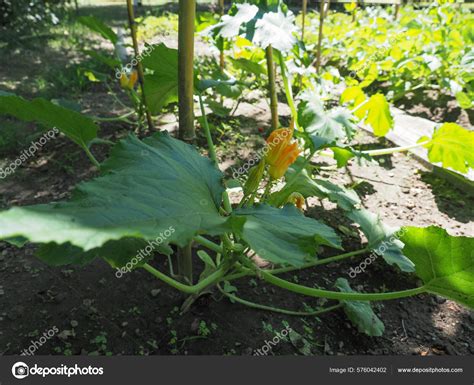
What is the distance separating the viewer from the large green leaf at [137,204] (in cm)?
66

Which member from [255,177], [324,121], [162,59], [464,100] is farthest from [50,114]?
[464,100]

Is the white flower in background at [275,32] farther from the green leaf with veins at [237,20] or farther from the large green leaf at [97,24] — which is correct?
the large green leaf at [97,24]

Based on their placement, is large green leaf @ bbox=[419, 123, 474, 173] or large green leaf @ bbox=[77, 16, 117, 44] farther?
large green leaf @ bbox=[77, 16, 117, 44]

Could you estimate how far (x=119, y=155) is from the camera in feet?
3.95

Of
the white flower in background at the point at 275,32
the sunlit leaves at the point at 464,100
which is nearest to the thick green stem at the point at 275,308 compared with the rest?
the white flower in background at the point at 275,32

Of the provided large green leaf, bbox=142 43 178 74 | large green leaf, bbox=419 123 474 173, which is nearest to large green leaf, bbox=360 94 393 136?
large green leaf, bbox=419 123 474 173

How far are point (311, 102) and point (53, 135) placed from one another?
1825mm

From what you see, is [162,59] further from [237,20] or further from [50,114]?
[237,20]

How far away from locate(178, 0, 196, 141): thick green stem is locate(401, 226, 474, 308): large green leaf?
841 millimetres

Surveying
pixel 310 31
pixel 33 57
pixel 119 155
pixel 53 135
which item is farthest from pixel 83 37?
pixel 119 155

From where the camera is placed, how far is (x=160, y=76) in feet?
6.81

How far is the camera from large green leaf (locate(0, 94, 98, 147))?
135 cm

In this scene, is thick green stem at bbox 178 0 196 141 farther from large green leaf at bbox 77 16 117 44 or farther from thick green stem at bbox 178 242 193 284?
large green leaf at bbox 77 16 117 44

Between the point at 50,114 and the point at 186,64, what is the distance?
19.4 inches
